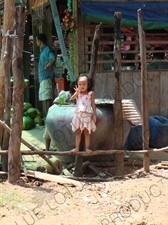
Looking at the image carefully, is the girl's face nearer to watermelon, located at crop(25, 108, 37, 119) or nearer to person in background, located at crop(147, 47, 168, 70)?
person in background, located at crop(147, 47, 168, 70)

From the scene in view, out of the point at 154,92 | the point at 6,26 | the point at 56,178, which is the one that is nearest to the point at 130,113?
the point at 56,178

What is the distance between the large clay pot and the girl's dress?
0.65 metres

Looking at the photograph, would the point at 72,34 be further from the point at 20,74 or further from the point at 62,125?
the point at 20,74

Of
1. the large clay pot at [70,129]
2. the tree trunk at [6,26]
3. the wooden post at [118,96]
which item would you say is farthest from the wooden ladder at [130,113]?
the tree trunk at [6,26]

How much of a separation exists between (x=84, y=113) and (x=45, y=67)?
440 centimetres

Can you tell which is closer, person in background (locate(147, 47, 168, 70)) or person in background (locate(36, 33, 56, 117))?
person in background (locate(147, 47, 168, 70))

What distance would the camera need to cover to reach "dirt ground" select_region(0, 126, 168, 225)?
423cm

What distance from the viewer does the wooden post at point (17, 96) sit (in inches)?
196

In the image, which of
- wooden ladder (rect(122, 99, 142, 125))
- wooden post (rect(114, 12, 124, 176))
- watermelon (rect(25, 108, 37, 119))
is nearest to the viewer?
wooden post (rect(114, 12, 124, 176))

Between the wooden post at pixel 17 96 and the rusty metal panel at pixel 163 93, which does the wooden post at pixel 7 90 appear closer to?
the wooden post at pixel 17 96

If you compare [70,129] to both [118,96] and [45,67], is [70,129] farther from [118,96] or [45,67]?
[45,67]

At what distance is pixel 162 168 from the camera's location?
236 inches

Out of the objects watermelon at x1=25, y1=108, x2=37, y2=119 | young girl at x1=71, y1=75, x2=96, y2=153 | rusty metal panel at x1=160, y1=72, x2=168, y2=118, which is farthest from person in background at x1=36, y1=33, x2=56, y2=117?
young girl at x1=71, y1=75, x2=96, y2=153

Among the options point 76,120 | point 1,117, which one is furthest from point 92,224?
point 1,117
